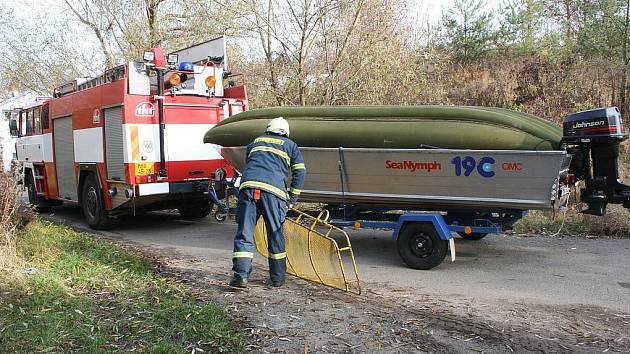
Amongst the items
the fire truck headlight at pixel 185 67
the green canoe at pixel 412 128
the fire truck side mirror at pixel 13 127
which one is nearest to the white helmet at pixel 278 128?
the green canoe at pixel 412 128

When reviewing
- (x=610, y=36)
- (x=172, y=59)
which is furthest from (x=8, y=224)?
(x=610, y=36)

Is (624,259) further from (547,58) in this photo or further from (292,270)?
(547,58)

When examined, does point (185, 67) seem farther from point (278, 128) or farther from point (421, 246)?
point (421, 246)

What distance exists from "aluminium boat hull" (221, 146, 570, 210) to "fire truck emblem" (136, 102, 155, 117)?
316 cm

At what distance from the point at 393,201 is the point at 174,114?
14.0 feet

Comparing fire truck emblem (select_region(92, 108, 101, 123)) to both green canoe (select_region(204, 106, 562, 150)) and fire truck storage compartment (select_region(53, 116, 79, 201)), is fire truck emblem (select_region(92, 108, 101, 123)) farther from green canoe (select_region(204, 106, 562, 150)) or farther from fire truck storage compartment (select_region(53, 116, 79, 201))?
green canoe (select_region(204, 106, 562, 150))

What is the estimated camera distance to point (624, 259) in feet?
21.4

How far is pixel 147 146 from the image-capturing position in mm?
8602

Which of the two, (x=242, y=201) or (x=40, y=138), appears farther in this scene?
(x=40, y=138)

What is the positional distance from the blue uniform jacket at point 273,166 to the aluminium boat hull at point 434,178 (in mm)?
1107

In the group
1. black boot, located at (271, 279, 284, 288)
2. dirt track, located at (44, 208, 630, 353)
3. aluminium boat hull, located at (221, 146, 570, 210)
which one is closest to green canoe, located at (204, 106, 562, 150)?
aluminium boat hull, located at (221, 146, 570, 210)

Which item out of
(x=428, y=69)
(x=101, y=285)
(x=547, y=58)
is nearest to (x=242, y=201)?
(x=101, y=285)

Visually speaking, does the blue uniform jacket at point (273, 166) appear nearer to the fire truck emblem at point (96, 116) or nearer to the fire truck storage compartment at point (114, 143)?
the fire truck storage compartment at point (114, 143)

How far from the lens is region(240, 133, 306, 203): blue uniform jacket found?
17.4 ft
